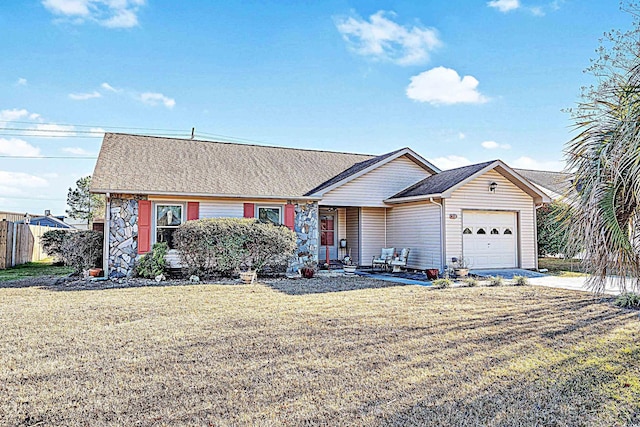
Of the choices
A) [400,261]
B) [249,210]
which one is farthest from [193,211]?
[400,261]

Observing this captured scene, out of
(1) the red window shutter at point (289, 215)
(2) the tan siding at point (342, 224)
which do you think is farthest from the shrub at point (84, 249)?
(2) the tan siding at point (342, 224)

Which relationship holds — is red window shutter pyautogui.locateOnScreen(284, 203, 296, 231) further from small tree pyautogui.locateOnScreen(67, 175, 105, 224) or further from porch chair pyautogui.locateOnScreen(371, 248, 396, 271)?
small tree pyautogui.locateOnScreen(67, 175, 105, 224)

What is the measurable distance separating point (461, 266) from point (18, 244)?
682 inches

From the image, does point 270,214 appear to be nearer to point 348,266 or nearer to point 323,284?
point 348,266

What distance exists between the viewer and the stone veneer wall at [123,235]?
12344 millimetres

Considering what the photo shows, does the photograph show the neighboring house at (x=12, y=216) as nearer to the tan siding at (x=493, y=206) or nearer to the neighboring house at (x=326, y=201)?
the neighboring house at (x=326, y=201)

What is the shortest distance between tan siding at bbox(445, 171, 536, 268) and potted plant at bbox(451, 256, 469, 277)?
9.0 inches

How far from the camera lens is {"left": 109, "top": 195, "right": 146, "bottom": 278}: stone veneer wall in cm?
1234

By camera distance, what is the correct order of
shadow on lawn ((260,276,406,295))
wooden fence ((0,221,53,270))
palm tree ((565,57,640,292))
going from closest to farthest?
palm tree ((565,57,640,292))
shadow on lawn ((260,276,406,295))
wooden fence ((0,221,53,270))

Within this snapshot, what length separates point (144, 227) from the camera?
12570 millimetres

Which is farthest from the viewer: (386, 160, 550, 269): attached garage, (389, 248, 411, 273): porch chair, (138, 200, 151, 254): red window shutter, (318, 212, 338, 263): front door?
(318, 212, 338, 263): front door

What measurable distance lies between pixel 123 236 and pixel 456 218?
1013cm

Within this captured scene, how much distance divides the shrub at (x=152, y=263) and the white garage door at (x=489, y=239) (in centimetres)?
939

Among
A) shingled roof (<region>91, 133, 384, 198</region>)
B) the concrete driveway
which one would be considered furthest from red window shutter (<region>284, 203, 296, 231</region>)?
the concrete driveway
